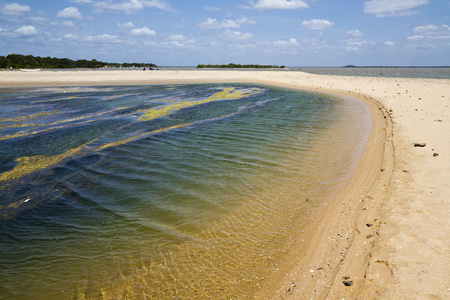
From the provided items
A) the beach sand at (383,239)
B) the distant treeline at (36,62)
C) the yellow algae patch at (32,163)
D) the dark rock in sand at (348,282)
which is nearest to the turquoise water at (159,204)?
the yellow algae patch at (32,163)

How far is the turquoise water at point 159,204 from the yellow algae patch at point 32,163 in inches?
1.9

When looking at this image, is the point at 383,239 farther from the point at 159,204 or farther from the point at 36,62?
the point at 36,62

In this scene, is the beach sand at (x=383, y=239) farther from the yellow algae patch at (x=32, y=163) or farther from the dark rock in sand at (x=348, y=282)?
the yellow algae patch at (x=32, y=163)

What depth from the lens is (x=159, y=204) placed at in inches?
280

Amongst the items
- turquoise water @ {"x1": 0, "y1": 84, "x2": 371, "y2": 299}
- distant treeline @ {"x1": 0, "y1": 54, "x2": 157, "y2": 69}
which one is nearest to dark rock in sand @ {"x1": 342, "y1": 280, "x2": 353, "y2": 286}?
turquoise water @ {"x1": 0, "y1": 84, "x2": 371, "y2": 299}

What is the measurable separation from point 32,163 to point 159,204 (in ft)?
22.9

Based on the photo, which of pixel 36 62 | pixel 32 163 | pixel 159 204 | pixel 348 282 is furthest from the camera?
pixel 36 62

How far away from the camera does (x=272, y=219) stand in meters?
6.33

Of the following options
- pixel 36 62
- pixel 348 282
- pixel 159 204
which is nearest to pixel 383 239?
pixel 348 282

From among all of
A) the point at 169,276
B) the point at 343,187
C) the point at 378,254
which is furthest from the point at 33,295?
the point at 343,187

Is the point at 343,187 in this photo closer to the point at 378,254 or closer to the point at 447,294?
the point at 378,254

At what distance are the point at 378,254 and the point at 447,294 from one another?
108 cm

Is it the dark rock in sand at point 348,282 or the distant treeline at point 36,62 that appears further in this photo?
the distant treeline at point 36,62

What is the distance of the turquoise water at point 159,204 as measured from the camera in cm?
468
